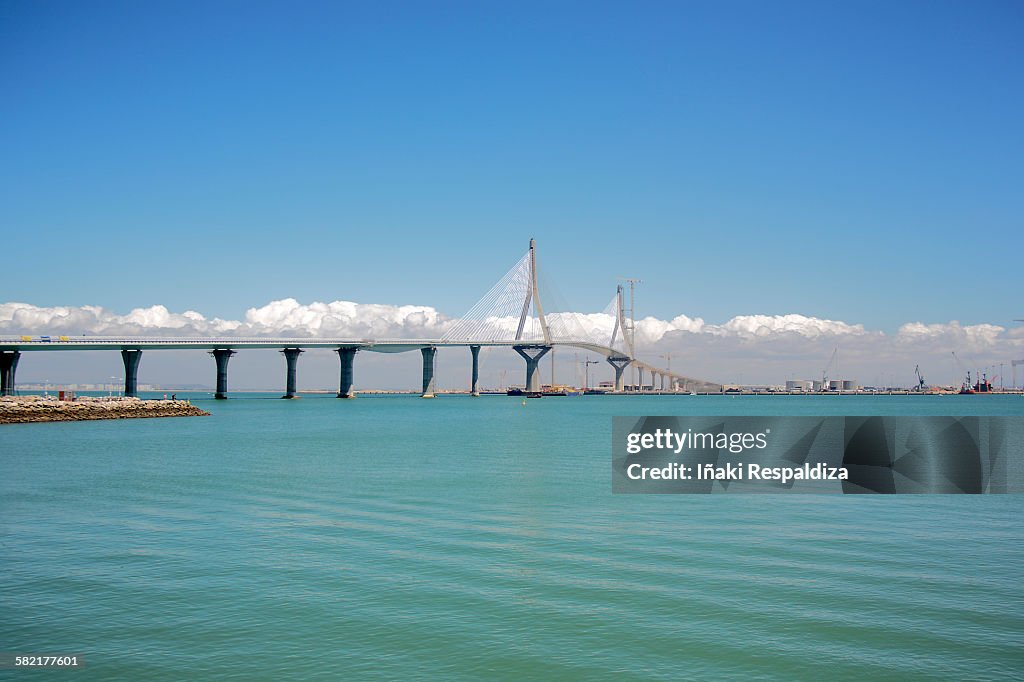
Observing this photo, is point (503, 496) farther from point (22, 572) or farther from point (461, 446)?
point (461, 446)

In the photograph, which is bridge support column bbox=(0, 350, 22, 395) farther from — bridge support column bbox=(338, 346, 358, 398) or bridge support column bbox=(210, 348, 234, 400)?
bridge support column bbox=(338, 346, 358, 398)

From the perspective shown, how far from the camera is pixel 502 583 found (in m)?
16.3

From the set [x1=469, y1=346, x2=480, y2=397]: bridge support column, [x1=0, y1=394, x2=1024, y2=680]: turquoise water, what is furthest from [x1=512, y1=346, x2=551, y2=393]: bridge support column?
[x1=0, y1=394, x2=1024, y2=680]: turquoise water

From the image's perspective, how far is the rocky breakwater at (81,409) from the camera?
73938mm

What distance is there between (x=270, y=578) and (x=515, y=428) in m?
59.0

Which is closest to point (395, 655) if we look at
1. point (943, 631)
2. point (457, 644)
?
point (457, 644)

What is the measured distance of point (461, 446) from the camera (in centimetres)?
5281

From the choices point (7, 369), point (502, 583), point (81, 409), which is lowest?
point (502, 583)

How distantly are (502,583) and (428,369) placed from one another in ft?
489

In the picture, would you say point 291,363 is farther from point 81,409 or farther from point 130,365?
point 81,409

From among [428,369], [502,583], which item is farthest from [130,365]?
[502,583]

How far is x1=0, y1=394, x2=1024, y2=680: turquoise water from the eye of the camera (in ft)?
40.4

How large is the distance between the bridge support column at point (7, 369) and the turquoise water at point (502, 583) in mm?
86349

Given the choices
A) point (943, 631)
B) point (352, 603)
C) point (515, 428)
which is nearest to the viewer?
point (943, 631)
